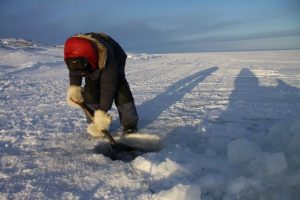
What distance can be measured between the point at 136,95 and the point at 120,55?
10.9 ft

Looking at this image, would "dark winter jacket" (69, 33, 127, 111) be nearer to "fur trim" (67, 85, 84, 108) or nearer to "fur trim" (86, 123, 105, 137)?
"fur trim" (67, 85, 84, 108)

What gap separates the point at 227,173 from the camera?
3572 mm

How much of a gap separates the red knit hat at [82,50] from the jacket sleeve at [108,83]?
0.17m

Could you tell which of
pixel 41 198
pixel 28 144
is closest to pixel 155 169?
pixel 41 198

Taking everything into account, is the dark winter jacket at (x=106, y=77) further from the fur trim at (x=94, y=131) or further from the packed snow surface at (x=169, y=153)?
the packed snow surface at (x=169, y=153)

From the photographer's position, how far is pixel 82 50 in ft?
13.7

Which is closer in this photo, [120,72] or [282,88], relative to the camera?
[120,72]

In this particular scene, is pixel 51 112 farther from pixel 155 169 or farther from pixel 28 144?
pixel 155 169

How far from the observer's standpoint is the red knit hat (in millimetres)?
4188

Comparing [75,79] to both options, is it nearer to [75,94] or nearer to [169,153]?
[75,94]

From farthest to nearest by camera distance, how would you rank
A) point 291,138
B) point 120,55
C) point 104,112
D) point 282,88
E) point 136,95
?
1. point 282,88
2. point 136,95
3. point 120,55
4. point 104,112
5. point 291,138

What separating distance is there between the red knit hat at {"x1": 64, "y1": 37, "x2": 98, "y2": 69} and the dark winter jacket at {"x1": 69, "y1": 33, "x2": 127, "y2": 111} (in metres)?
0.15

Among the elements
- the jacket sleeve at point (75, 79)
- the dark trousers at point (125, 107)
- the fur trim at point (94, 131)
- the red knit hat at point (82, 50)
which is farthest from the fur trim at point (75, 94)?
the red knit hat at point (82, 50)

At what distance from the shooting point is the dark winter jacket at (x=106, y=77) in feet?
14.2
